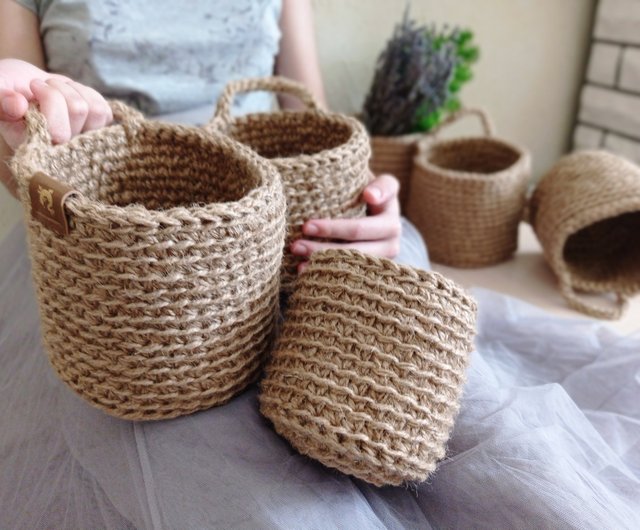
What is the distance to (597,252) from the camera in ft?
3.05

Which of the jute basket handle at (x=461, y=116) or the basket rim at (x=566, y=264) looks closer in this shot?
the basket rim at (x=566, y=264)

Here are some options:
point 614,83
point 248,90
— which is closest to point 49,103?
point 248,90

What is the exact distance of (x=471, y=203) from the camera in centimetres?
91

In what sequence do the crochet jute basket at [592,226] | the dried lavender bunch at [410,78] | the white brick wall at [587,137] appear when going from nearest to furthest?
the crochet jute basket at [592,226] < the dried lavender bunch at [410,78] < the white brick wall at [587,137]

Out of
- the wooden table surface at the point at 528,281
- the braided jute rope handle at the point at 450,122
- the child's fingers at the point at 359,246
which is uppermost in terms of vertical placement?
the child's fingers at the point at 359,246

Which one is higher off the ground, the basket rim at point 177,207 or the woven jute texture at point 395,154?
the basket rim at point 177,207

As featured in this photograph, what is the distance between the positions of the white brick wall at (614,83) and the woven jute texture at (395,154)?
0.48 meters

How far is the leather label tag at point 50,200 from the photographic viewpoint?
34cm

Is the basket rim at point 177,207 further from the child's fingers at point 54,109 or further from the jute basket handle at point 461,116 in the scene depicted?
the jute basket handle at point 461,116

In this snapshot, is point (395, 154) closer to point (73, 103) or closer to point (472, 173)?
point (472, 173)

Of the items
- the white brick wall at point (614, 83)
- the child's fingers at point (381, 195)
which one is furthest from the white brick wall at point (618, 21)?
the child's fingers at point (381, 195)

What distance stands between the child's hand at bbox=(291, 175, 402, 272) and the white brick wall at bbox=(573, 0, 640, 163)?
33.3 inches

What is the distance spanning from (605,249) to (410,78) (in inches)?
15.9

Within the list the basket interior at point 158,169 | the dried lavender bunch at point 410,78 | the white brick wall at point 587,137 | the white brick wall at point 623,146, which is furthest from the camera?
the white brick wall at point 587,137
